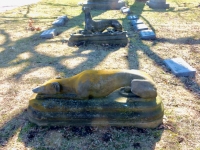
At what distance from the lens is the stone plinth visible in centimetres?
358

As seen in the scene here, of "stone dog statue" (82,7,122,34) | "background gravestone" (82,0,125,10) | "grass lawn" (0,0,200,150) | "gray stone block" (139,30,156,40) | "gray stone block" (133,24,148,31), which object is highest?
"background gravestone" (82,0,125,10)

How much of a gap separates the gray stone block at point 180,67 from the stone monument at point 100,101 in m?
1.85

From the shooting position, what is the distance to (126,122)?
3629mm

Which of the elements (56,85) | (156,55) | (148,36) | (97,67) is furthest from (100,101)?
(148,36)

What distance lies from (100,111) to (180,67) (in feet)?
8.90

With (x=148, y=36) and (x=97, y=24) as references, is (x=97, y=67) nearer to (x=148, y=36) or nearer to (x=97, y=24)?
(x=97, y=24)

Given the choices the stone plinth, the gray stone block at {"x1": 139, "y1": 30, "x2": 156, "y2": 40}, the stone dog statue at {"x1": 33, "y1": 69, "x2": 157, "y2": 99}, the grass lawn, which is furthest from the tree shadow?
the stone dog statue at {"x1": 33, "y1": 69, "x2": 157, "y2": 99}

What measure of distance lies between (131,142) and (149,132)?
34cm

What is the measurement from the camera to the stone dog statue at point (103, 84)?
11.4ft

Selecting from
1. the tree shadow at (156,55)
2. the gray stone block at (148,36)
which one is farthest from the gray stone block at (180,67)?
the gray stone block at (148,36)

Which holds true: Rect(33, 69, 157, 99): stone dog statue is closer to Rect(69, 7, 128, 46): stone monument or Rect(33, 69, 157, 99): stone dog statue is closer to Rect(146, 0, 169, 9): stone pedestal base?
Rect(69, 7, 128, 46): stone monument

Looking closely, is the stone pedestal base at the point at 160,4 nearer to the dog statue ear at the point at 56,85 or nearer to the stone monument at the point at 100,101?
the stone monument at the point at 100,101

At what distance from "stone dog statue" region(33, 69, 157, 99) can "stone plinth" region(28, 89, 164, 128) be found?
103 millimetres

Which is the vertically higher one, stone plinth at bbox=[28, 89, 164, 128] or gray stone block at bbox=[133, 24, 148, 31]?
gray stone block at bbox=[133, 24, 148, 31]
